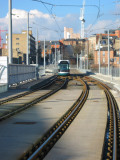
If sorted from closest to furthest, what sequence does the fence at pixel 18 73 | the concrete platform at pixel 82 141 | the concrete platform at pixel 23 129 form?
the concrete platform at pixel 82 141, the concrete platform at pixel 23 129, the fence at pixel 18 73

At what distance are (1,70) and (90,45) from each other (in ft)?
451

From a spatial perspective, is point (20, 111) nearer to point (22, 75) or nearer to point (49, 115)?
point (49, 115)

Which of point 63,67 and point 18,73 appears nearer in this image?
point 18,73

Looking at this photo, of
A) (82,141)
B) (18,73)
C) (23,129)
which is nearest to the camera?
(82,141)

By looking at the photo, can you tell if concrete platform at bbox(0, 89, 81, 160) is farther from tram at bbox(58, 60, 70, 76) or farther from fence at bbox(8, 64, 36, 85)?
tram at bbox(58, 60, 70, 76)

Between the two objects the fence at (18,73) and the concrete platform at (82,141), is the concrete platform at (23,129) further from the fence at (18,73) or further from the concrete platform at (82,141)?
the fence at (18,73)

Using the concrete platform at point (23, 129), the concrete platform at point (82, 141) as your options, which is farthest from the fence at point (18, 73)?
the concrete platform at point (82, 141)

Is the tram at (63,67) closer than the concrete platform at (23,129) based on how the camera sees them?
No

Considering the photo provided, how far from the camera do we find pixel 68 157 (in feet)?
24.0

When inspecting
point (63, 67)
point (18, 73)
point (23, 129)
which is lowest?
point (23, 129)

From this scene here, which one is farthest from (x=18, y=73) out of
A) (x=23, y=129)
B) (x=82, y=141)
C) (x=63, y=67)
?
(x=63, y=67)

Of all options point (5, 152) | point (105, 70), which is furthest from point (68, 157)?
point (105, 70)

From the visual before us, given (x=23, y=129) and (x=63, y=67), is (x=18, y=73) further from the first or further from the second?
(x=63, y=67)

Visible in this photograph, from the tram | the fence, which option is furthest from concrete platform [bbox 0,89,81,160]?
the tram
